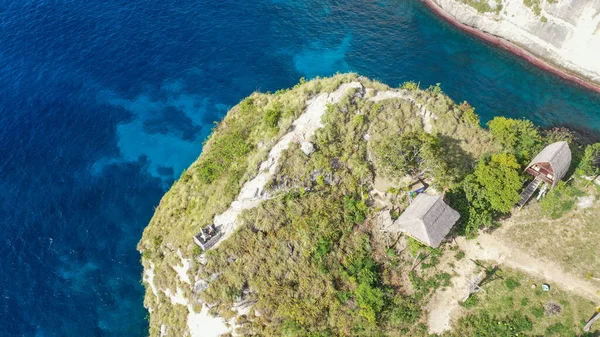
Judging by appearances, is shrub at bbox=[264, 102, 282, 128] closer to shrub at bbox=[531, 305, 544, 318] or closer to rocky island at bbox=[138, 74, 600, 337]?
rocky island at bbox=[138, 74, 600, 337]

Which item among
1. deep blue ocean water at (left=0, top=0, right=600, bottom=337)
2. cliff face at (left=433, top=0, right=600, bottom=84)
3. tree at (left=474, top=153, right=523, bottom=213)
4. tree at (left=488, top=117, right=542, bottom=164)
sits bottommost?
deep blue ocean water at (left=0, top=0, right=600, bottom=337)

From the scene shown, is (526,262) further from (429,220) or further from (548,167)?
(429,220)

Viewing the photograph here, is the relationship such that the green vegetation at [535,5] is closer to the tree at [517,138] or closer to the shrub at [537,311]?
the tree at [517,138]

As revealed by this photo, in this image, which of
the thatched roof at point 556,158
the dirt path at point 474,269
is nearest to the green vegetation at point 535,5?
the thatched roof at point 556,158

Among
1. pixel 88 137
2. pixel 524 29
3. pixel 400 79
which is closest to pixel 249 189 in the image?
pixel 88 137

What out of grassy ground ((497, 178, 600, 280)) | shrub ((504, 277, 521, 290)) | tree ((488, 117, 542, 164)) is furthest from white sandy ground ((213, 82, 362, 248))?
shrub ((504, 277, 521, 290))

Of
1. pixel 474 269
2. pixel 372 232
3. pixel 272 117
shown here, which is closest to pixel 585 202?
pixel 474 269

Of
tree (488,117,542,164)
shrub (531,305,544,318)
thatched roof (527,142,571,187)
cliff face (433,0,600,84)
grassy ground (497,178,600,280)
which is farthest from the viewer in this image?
cliff face (433,0,600,84)
